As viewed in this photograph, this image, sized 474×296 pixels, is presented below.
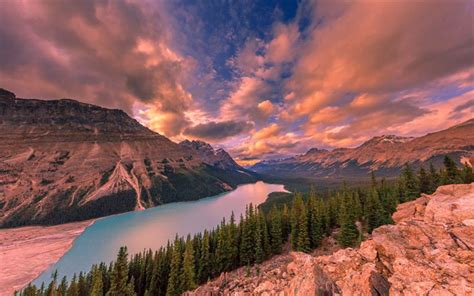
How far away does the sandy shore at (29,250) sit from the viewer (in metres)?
84.7

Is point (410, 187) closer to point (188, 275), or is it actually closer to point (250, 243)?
point (250, 243)

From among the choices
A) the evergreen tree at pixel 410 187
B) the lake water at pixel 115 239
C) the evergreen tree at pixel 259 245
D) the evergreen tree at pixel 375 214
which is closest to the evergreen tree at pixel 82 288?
the lake water at pixel 115 239

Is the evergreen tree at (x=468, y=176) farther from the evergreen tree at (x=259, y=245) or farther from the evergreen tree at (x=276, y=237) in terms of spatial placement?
the evergreen tree at (x=259, y=245)

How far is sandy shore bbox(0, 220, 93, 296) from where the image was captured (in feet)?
278

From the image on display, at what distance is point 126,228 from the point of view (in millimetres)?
164750

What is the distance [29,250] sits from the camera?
385ft

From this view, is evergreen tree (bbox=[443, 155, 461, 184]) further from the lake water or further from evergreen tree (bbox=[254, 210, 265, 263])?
the lake water

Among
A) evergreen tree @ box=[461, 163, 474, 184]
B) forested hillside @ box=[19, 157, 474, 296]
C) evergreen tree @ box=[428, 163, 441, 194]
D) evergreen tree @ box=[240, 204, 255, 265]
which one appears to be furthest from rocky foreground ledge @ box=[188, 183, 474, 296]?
evergreen tree @ box=[428, 163, 441, 194]

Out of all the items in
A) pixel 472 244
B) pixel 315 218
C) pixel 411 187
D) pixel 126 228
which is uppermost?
pixel 472 244

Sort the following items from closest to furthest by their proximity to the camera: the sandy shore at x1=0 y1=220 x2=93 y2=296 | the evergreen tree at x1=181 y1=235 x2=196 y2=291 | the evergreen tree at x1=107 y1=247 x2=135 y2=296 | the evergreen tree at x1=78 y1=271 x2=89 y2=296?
the evergreen tree at x1=107 y1=247 x2=135 y2=296, the evergreen tree at x1=181 y1=235 x2=196 y2=291, the evergreen tree at x1=78 y1=271 x2=89 y2=296, the sandy shore at x1=0 y1=220 x2=93 y2=296

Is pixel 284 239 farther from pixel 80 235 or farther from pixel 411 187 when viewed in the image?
pixel 80 235

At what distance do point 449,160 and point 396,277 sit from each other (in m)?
80.7

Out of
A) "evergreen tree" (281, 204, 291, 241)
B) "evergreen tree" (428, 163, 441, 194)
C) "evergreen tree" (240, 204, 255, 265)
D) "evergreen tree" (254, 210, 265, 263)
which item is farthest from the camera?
"evergreen tree" (281, 204, 291, 241)

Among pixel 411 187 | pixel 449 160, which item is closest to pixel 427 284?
pixel 411 187
